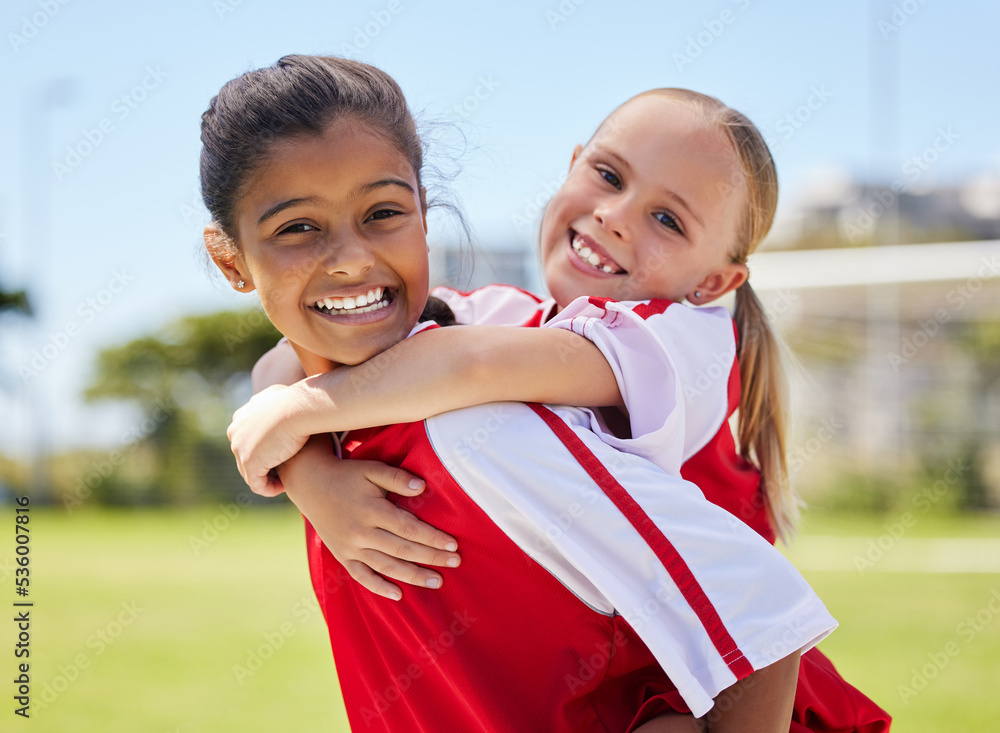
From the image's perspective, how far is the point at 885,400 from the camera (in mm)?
15094

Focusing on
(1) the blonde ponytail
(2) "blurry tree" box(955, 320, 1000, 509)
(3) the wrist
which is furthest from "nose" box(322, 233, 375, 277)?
(2) "blurry tree" box(955, 320, 1000, 509)

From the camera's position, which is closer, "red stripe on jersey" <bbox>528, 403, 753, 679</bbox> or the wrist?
"red stripe on jersey" <bbox>528, 403, 753, 679</bbox>

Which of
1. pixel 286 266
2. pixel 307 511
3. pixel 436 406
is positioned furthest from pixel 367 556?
pixel 286 266

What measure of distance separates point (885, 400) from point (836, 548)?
3.67m

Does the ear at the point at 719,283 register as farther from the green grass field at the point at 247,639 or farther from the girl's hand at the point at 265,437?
the green grass field at the point at 247,639

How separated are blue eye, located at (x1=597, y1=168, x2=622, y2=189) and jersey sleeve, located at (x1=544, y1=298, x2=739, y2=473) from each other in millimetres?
419

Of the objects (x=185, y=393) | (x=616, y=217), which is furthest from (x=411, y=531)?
(x=185, y=393)

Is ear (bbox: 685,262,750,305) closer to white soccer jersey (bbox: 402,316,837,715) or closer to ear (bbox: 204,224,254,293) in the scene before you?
white soccer jersey (bbox: 402,316,837,715)

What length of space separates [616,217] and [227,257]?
0.78 metres

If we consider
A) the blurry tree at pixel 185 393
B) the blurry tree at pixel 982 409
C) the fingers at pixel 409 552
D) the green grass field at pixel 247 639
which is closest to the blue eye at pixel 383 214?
the fingers at pixel 409 552

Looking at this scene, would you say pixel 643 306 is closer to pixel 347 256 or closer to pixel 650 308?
pixel 650 308

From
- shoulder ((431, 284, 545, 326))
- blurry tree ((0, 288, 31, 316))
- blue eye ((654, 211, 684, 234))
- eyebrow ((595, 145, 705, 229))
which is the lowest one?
shoulder ((431, 284, 545, 326))

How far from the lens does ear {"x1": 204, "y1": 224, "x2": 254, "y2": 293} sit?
1.63m

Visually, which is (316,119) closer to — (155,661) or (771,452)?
(771,452)
